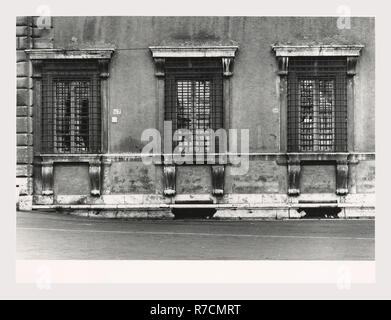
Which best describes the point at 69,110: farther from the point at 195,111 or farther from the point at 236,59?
the point at 236,59

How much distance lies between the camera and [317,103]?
17.5 meters

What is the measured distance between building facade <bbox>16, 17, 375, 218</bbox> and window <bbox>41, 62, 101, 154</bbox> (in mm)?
23

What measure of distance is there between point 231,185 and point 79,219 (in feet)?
11.6

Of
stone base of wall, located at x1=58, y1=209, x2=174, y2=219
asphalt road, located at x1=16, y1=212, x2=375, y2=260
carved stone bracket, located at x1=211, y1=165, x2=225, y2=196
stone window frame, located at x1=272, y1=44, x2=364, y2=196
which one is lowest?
asphalt road, located at x1=16, y1=212, x2=375, y2=260

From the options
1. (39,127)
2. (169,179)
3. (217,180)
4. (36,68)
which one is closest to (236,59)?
(217,180)

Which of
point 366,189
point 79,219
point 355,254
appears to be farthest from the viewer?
point 366,189

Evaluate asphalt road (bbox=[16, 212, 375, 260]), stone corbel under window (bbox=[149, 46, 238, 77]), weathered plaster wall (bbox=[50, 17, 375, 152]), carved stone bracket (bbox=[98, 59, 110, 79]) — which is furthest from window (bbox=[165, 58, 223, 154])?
asphalt road (bbox=[16, 212, 375, 260])

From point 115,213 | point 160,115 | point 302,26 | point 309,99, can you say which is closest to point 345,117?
point 309,99

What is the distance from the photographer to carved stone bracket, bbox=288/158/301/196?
17.4 m

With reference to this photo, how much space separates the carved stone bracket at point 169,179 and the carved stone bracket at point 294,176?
264cm

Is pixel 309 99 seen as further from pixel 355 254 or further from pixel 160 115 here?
pixel 355 254

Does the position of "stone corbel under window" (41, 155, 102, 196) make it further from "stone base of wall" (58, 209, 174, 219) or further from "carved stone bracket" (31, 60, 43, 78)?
"carved stone bracket" (31, 60, 43, 78)

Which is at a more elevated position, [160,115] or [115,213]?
[160,115]

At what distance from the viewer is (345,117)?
17.5m
